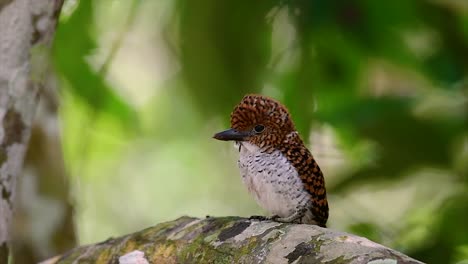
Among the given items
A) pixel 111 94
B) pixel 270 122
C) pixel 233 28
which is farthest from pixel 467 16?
pixel 270 122

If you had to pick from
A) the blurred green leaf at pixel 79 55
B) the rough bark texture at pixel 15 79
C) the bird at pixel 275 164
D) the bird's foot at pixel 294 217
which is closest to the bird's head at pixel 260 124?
the bird at pixel 275 164

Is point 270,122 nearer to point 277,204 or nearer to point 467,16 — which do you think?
point 277,204

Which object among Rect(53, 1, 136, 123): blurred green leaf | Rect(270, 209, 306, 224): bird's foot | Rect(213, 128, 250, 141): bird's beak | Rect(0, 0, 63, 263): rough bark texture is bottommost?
Rect(270, 209, 306, 224): bird's foot

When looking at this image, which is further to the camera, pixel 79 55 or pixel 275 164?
pixel 79 55

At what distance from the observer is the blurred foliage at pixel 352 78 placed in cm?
283

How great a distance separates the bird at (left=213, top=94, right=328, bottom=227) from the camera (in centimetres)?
177

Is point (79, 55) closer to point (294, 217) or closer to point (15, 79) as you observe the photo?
point (15, 79)

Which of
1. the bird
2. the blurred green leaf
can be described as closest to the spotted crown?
the bird

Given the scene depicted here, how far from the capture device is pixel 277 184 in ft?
5.78

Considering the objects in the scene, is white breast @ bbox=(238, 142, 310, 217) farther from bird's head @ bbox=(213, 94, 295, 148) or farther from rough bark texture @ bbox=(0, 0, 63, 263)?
rough bark texture @ bbox=(0, 0, 63, 263)

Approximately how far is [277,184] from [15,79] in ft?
1.83

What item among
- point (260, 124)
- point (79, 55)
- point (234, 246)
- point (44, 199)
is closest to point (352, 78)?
point (79, 55)

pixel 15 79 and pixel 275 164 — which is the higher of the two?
pixel 15 79

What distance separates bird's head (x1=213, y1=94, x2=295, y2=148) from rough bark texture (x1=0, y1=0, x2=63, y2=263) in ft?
1.39
